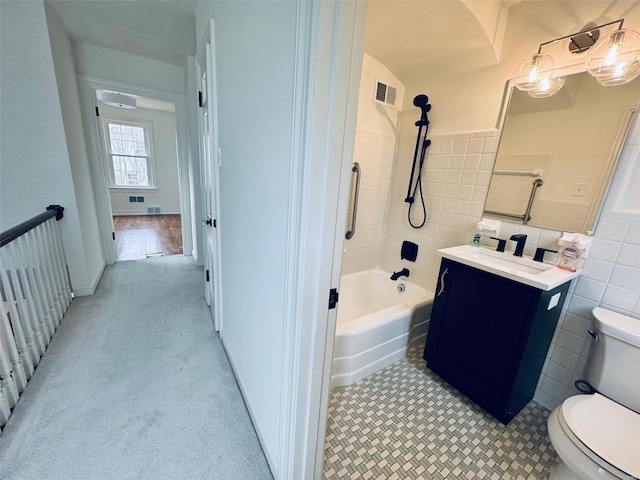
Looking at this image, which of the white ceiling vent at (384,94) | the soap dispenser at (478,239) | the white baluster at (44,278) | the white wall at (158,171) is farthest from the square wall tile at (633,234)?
the white wall at (158,171)

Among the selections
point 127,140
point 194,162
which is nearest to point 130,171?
point 127,140

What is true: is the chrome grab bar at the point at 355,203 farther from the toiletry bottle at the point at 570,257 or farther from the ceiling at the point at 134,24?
the ceiling at the point at 134,24

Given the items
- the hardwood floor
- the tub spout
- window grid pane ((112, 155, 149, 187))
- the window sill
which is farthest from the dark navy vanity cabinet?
window grid pane ((112, 155, 149, 187))

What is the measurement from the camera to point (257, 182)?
1.08 meters

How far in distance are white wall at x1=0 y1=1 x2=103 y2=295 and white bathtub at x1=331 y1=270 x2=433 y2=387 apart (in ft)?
8.22

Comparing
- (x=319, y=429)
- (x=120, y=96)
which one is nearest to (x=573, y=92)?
(x=319, y=429)

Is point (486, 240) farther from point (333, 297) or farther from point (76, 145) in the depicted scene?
point (76, 145)

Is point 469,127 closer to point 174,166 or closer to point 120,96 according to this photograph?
point 120,96

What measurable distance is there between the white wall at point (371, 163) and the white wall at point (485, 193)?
0.10 m

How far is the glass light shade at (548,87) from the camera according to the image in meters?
1.54

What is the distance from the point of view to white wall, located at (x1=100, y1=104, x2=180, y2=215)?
19.4ft

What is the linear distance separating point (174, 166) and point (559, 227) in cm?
723

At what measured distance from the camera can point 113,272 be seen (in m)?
3.06

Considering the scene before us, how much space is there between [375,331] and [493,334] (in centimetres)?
67
